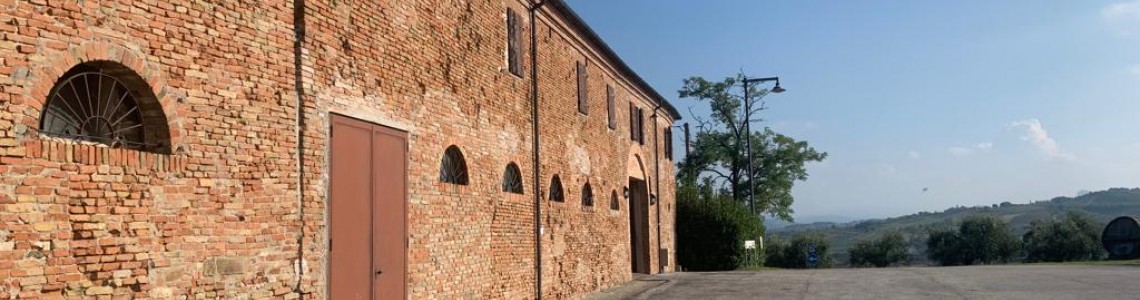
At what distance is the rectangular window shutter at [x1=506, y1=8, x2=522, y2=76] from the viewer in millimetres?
13844

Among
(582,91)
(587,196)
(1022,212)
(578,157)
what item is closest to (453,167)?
(578,157)

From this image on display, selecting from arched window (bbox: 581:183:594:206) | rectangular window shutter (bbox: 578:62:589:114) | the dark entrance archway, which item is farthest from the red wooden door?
the dark entrance archway

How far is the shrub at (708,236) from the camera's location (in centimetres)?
3117

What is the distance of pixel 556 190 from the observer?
1623cm

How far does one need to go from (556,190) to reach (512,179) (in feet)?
7.88

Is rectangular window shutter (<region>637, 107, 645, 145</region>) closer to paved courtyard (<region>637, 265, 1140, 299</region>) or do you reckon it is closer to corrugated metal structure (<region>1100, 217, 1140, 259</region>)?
paved courtyard (<region>637, 265, 1140, 299</region>)

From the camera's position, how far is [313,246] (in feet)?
26.9

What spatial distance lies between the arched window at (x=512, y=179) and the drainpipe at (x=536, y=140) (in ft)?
1.88

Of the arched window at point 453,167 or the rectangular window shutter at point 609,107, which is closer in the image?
the arched window at point 453,167

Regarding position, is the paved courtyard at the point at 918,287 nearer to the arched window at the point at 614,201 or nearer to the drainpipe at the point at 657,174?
the arched window at the point at 614,201

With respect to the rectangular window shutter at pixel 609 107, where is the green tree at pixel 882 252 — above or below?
below

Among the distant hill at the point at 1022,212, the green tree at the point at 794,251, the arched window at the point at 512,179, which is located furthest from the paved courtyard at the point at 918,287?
the distant hill at the point at 1022,212

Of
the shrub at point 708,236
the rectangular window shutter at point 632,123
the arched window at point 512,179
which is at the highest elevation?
the rectangular window shutter at point 632,123

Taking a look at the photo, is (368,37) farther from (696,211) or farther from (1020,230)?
(1020,230)
